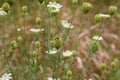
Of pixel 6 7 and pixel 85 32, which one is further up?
pixel 6 7

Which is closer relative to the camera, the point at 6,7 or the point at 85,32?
the point at 6,7

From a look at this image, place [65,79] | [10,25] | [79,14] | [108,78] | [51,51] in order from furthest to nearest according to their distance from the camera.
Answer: [79,14] < [10,25] < [108,78] < [65,79] < [51,51]

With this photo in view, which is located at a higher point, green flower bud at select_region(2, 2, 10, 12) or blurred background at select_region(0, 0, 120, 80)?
green flower bud at select_region(2, 2, 10, 12)

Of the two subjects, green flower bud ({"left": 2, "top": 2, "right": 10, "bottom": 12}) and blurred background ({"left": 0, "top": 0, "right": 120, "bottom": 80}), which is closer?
green flower bud ({"left": 2, "top": 2, "right": 10, "bottom": 12})

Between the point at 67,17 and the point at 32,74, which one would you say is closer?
the point at 32,74

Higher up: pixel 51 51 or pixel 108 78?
pixel 51 51

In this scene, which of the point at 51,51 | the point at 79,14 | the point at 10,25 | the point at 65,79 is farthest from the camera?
the point at 79,14

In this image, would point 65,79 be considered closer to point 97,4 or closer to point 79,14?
point 79,14

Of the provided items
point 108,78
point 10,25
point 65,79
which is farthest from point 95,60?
point 65,79

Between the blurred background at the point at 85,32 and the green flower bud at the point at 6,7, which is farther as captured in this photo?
the blurred background at the point at 85,32

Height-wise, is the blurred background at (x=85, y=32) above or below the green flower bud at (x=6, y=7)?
below

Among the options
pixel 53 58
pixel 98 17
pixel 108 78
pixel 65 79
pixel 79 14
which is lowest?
pixel 108 78
